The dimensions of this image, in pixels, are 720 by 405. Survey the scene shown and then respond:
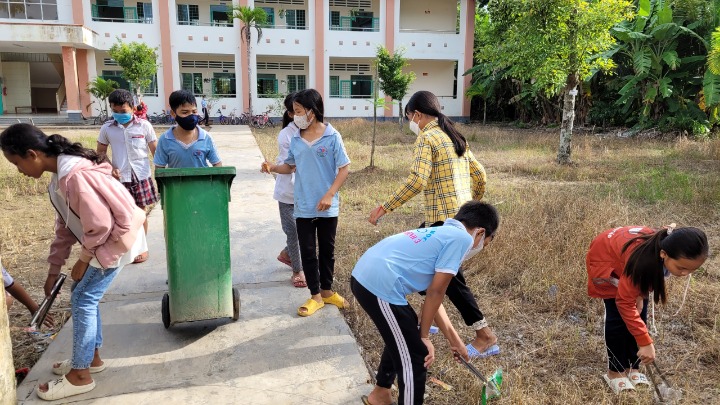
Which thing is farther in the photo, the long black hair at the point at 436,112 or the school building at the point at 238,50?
the school building at the point at 238,50

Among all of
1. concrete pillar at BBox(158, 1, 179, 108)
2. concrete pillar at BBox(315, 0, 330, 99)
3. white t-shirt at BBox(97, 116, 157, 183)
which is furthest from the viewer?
concrete pillar at BBox(315, 0, 330, 99)

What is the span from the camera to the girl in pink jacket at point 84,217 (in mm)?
2422

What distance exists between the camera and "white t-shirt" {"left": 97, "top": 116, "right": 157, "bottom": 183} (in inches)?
179

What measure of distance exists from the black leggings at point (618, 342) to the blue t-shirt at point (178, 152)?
2.96 meters

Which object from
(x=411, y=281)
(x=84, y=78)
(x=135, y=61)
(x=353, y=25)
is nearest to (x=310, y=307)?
(x=411, y=281)

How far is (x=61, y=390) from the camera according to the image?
2.62 meters

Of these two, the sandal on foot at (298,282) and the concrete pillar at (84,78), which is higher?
the concrete pillar at (84,78)

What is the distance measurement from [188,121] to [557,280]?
3.08 meters

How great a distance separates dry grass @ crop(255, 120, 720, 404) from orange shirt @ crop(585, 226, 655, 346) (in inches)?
18.5

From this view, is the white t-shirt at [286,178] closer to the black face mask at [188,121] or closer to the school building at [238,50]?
the black face mask at [188,121]

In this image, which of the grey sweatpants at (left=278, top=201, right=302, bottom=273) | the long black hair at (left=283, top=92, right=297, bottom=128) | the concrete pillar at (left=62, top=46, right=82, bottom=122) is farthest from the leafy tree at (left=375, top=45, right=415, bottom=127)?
the grey sweatpants at (left=278, top=201, right=302, bottom=273)

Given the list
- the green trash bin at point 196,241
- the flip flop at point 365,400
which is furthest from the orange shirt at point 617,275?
the green trash bin at point 196,241

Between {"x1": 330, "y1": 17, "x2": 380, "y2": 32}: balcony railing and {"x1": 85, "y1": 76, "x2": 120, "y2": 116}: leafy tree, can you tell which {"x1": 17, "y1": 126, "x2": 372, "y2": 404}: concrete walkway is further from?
{"x1": 330, "y1": 17, "x2": 380, "y2": 32}: balcony railing

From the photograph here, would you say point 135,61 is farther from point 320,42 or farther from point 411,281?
point 411,281
